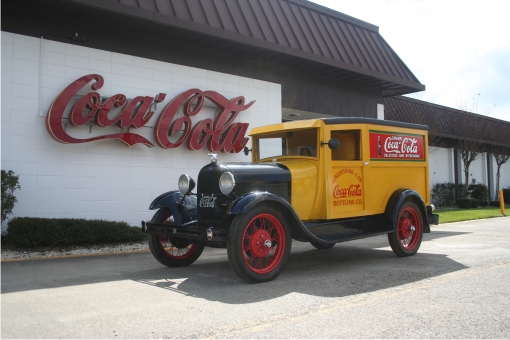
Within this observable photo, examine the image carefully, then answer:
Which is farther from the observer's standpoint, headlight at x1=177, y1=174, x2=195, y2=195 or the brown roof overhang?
the brown roof overhang

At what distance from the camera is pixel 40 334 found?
3721 millimetres

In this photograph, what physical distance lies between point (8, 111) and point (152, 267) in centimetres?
442

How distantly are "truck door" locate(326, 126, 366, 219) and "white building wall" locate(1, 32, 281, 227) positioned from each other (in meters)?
5.08

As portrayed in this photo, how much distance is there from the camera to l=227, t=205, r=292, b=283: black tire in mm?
5496

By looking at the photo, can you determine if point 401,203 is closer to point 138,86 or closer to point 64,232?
point 64,232

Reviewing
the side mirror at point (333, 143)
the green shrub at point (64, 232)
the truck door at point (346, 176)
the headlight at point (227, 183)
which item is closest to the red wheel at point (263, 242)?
the headlight at point (227, 183)

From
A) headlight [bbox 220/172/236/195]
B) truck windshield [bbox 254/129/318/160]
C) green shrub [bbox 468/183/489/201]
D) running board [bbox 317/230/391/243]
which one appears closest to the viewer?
headlight [bbox 220/172/236/195]

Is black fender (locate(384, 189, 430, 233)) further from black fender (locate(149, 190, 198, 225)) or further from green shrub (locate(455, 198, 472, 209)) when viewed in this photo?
green shrub (locate(455, 198, 472, 209))

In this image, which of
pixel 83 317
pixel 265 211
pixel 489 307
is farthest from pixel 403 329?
pixel 83 317

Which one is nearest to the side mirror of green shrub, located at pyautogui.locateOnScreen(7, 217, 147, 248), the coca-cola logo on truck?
the coca-cola logo on truck

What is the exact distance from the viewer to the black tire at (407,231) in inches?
299

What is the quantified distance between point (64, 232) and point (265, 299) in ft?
16.4

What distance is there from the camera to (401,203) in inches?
297

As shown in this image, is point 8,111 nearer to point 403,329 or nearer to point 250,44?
point 250,44
